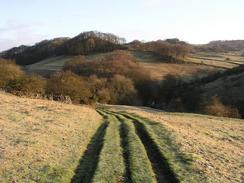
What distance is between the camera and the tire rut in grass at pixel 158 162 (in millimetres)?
20022

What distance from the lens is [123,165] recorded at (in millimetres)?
21859

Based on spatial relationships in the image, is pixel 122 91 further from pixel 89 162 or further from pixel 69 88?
pixel 89 162

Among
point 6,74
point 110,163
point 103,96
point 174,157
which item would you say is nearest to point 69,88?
point 6,74

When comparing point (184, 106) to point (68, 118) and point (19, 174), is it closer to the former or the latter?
point (68, 118)

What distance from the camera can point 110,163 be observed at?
22.0 meters

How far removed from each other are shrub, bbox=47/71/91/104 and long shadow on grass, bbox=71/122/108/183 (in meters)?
43.3

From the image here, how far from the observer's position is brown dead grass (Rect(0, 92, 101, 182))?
770 inches

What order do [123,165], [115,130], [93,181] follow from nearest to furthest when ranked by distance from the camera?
[93,181] → [123,165] → [115,130]

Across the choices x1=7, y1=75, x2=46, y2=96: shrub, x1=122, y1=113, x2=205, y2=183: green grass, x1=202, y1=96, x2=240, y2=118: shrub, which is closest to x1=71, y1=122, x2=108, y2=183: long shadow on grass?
x1=122, y1=113, x2=205, y2=183: green grass

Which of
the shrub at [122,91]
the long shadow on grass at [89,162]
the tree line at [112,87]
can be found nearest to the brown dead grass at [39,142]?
the long shadow on grass at [89,162]

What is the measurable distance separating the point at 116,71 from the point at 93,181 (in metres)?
127

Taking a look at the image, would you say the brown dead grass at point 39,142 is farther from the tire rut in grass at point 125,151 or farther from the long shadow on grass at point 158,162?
the long shadow on grass at point 158,162

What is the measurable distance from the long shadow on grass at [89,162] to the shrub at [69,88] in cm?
4333

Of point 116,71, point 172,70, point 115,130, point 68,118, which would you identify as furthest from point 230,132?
point 172,70
